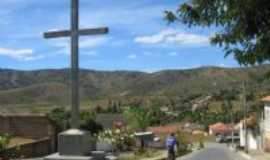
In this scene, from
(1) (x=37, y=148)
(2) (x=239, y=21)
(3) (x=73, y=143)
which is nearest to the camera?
(2) (x=239, y=21)

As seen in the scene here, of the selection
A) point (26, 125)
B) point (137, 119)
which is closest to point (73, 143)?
point (26, 125)

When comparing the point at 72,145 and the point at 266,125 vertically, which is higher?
the point at 72,145

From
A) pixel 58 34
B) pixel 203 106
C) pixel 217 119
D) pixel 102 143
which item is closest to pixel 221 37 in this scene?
pixel 58 34

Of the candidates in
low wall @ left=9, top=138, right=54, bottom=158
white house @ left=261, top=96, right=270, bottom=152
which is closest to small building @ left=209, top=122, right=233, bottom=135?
Answer: white house @ left=261, top=96, right=270, bottom=152

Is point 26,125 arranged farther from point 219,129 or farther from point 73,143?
point 219,129

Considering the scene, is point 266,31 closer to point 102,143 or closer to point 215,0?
point 215,0

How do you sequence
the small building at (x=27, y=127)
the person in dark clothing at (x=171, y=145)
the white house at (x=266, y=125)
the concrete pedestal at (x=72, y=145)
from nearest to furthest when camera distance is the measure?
1. the concrete pedestal at (x=72, y=145)
2. the person in dark clothing at (x=171, y=145)
3. the small building at (x=27, y=127)
4. the white house at (x=266, y=125)

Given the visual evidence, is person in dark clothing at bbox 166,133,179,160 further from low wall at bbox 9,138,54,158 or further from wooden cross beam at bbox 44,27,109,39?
low wall at bbox 9,138,54,158

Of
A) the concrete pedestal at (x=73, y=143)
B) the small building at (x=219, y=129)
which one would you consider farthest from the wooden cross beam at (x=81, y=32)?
the small building at (x=219, y=129)

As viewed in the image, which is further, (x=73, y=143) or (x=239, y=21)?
(x=73, y=143)

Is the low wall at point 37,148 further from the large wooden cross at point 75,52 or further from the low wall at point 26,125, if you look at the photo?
the large wooden cross at point 75,52

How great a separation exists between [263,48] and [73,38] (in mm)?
7494

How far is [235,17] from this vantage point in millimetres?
10445

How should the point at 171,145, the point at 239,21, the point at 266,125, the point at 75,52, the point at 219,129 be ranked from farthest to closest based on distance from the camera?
1. the point at 219,129
2. the point at 266,125
3. the point at 171,145
4. the point at 75,52
5. the point at 239,21
